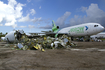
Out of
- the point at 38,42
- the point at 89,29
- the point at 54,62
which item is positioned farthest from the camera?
the point at 89,29

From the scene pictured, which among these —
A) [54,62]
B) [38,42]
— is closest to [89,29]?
[38,42]

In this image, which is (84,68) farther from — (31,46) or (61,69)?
(31,46)

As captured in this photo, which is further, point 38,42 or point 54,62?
point 38,42

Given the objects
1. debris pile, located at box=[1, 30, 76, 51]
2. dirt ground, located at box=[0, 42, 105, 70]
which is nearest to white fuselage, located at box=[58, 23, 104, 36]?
debris pile, located at box=[1, 30, 76, 51]

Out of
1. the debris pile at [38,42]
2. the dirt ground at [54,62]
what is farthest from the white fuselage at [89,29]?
the dirt ground at [54,62]

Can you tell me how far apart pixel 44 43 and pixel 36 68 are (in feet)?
20.6

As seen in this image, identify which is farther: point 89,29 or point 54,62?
point 89,29

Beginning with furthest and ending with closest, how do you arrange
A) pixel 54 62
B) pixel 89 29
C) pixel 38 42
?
pixel 89 29
pixel 38 42
pixel 54 62

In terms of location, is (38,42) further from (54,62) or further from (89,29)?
(89,29)

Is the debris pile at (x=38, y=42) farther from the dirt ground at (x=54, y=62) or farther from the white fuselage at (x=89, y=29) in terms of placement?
the white fuselage at (x=89, y=29)

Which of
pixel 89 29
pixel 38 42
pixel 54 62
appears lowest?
pixel 54 62

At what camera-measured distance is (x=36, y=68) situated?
9.89 ft

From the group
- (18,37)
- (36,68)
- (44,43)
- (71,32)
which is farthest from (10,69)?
(71,32)

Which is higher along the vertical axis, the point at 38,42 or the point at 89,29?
the point at 89,29
